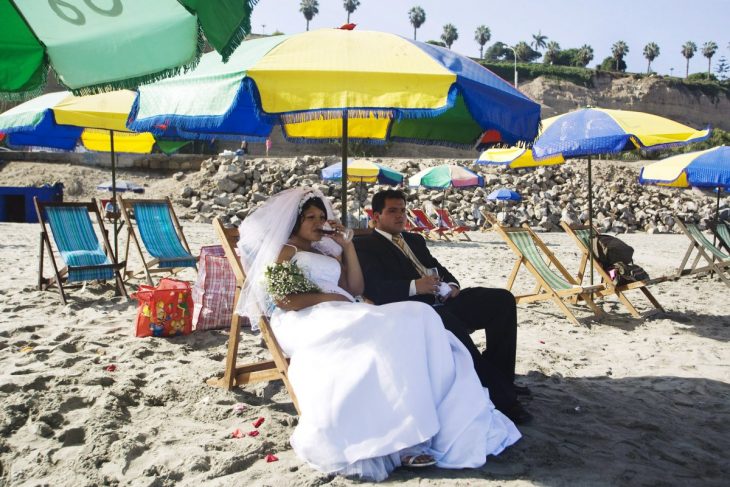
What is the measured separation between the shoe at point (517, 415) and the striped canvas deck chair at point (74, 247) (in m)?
4.42

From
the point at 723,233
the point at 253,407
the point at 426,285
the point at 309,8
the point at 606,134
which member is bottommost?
the point at 253,407

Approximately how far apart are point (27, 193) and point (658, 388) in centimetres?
1933

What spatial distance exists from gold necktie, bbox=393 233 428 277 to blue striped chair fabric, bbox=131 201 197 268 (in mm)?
3526

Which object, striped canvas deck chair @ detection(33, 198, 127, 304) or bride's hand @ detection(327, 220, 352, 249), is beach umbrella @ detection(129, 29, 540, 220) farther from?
striped canvas deck chair @ detection(33, 198, 127, 304)

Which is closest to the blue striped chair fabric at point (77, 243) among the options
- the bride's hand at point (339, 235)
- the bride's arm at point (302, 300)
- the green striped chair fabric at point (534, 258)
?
the bride's hand at point (339, 235)

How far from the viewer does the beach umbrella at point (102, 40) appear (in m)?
2.07

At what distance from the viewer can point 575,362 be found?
14.8 ft

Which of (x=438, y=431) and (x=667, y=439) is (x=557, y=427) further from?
(x=438, y=431)

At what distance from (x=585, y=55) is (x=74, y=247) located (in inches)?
2897

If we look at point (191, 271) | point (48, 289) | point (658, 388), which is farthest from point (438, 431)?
point (191, 271)

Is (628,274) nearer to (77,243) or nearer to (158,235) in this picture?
(158,235)

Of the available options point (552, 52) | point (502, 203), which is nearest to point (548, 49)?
Result: point (552, 52)

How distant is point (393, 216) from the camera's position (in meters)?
3.92

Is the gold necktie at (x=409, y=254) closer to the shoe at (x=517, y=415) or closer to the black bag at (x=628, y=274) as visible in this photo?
the shoe at (x=517, y=415)
